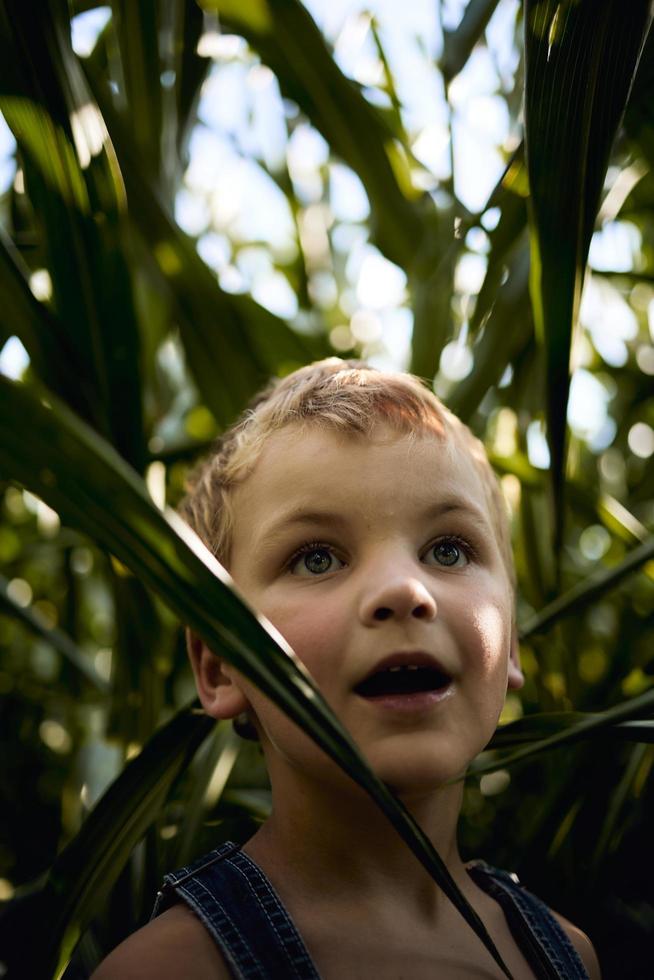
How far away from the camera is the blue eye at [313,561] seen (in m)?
0.52

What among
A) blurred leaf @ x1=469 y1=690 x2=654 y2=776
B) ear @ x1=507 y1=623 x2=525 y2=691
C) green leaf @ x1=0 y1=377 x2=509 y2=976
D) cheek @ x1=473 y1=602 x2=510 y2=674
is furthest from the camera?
ear @ x1=507 y1=623 x2=525 y2=691

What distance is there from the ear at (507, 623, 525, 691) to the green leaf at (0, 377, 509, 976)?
31cm

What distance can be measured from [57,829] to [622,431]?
0.73 meters

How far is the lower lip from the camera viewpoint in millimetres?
471

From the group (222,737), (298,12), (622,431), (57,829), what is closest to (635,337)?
(622,431)

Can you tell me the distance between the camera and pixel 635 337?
1.13 meters

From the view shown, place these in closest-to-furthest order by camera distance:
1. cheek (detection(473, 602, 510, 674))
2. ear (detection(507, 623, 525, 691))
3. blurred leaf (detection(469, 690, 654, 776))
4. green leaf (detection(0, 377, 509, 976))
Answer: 1. green leaf (detection(0, 377, 509, 976))
2. blurred leaf (detection(469, 690, 654, 776))
3. cheek (detection(473, 602, 510, 674))
4. ear (detection(507, 623, 525, 691))

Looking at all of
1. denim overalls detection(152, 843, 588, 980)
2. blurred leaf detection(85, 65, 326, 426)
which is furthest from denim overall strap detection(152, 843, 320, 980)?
blurred leaf detection(85, 65, 326, 426)

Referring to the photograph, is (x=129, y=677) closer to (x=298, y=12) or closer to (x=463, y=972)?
(x=463, y=972)

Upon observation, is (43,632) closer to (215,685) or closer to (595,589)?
(215,685)

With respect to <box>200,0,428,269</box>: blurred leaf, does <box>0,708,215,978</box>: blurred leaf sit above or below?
below

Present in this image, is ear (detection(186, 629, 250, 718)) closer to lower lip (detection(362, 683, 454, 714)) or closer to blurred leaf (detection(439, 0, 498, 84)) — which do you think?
lower lip (detection(362, 683, 454, 714))

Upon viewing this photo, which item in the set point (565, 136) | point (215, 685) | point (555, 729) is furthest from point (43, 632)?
point (565, 136)

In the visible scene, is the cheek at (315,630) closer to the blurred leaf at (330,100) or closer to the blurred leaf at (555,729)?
the blurred leaf at (555,729)
